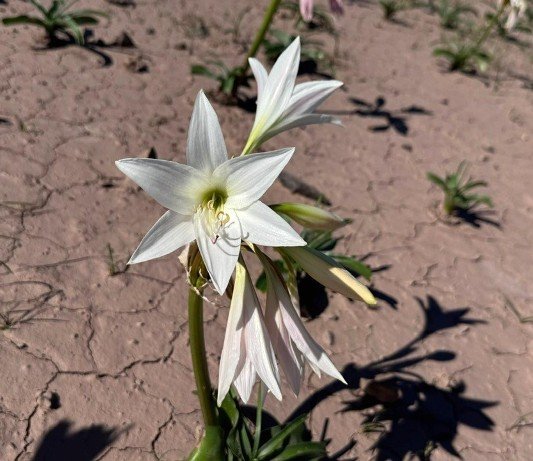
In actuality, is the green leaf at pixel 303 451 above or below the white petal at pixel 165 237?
below

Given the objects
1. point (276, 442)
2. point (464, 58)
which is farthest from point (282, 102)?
point (464, 58)

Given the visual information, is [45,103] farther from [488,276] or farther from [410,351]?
[488,276]

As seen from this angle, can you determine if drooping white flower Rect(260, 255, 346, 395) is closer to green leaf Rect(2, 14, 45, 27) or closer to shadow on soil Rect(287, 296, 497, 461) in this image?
shadow on soil Rect(287, 296, 497, 461)

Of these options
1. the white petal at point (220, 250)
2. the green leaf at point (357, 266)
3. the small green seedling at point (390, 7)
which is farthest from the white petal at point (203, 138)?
the small green seedling at point (390, 7)

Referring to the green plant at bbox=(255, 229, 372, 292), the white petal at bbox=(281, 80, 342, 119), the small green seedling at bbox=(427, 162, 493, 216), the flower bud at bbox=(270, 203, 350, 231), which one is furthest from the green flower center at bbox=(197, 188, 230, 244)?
the small green seedling at bbox=(427, 162, 493, 216)

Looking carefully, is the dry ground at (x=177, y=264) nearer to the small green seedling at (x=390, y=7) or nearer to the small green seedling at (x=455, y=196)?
the small green seedling at (x=455, y=196)

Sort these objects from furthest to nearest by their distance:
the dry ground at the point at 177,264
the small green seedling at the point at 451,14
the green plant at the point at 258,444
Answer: the small green seedling at the point at 451,14 → the dry ground at the point at 177,264 → the green plant at the point at 258,444

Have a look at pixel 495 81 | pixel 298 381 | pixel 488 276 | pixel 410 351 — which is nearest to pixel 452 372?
pixel 410 351
